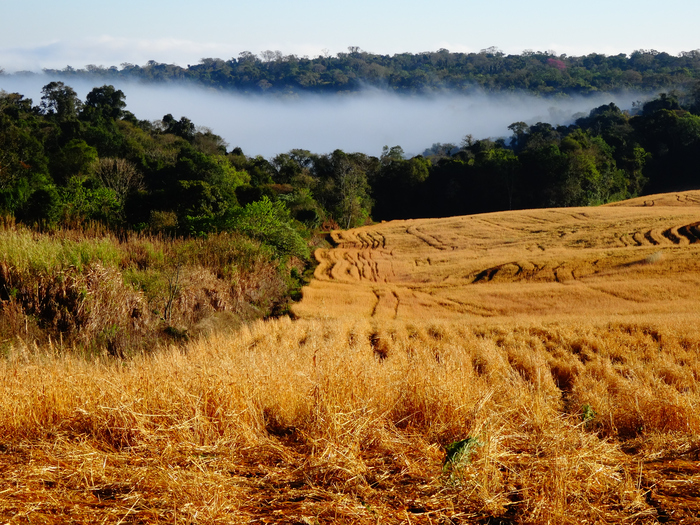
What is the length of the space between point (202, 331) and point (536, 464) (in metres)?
12.5

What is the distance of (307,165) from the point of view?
2473 inches

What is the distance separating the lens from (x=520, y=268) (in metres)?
24.7

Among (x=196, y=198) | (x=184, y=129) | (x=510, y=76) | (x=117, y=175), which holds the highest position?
(x=510, y=76)

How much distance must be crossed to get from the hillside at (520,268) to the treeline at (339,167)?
32.2ft

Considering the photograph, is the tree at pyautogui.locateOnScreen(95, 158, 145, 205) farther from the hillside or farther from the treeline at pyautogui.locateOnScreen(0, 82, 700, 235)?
the hillside

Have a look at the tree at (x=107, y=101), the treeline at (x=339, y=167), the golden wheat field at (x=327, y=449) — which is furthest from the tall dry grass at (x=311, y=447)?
the tree at (x=107, y=101)

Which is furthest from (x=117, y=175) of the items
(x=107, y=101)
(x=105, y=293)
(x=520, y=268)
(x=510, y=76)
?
(x=510, y=76)

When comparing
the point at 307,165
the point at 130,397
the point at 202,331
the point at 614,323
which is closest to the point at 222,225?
the point at 202,331

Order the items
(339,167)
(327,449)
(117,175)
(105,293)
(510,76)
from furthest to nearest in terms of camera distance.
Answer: (510,76) → (339,167) → (117,175) → (105,293) → (327,449)

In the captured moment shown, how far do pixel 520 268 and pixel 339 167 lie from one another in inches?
1422

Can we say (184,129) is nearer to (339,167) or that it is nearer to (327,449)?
(339,167)

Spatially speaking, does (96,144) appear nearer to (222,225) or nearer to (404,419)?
(222,225)

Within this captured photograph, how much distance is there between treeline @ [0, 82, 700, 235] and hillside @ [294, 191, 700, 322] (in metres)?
9.81

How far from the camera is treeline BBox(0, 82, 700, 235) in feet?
134
